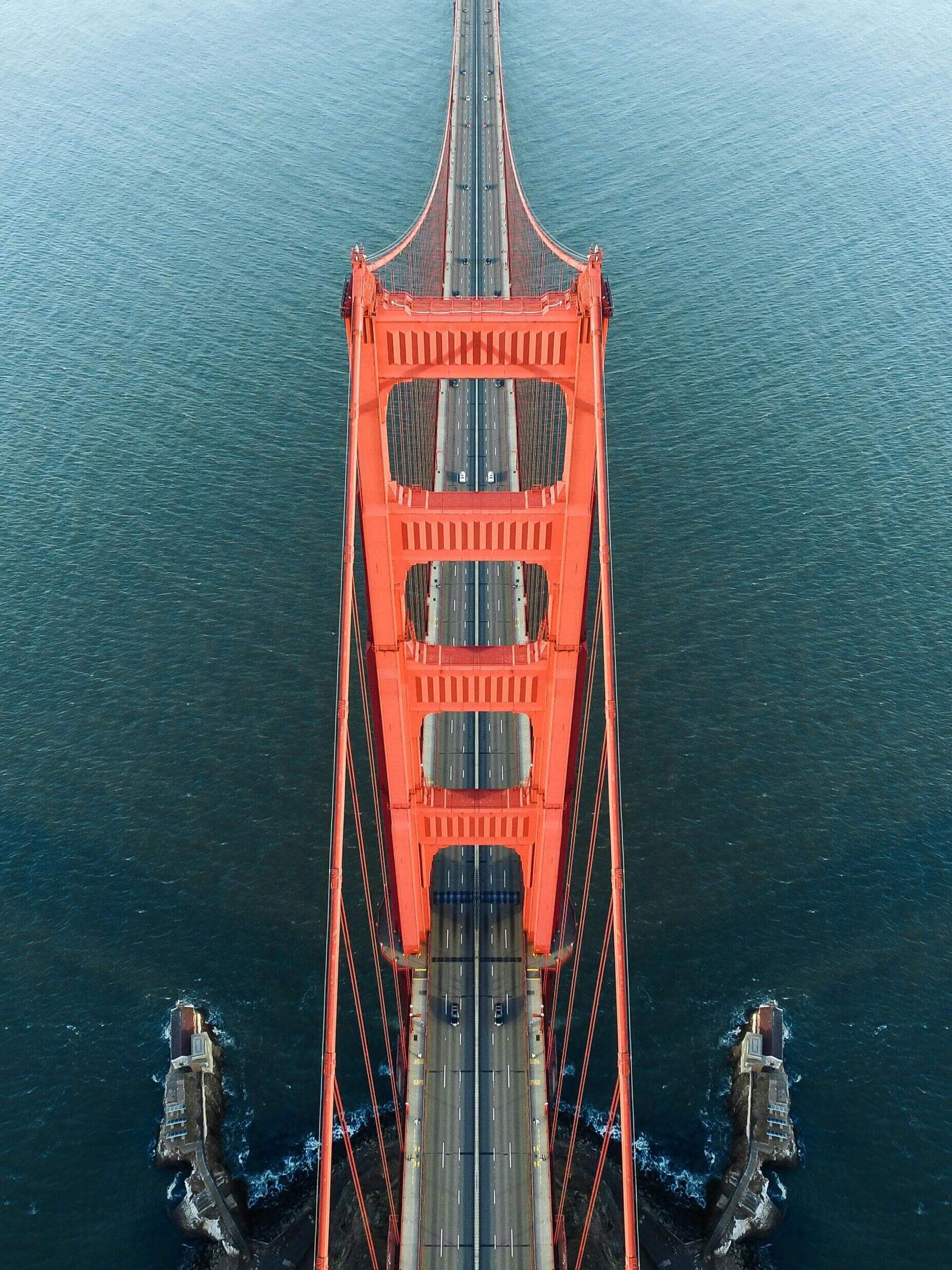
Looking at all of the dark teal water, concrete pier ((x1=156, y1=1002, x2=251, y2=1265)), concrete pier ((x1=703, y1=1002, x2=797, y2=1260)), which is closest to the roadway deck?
the dark teal water

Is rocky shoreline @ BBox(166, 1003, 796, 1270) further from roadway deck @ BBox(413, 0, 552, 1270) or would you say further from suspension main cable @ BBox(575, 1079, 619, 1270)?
roadway deck @ BBox(413, 0, 552, 1270)

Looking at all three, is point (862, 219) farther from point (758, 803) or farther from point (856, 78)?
point (758, 803)

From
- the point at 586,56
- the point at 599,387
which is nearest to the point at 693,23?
the point at 586,56

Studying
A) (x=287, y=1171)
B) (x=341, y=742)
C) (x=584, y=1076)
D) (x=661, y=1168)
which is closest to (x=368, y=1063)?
(x=287, y=1171)

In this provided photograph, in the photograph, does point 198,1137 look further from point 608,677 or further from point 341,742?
point 608,677

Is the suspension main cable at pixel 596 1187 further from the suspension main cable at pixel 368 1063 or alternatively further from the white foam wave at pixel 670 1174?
the suspension main cable at pixel 368 1063

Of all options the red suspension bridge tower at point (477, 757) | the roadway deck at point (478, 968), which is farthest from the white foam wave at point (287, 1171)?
the roadway deck at point (478, 968)
